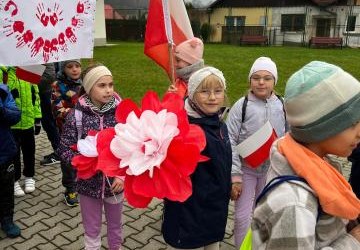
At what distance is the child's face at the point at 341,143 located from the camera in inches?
55.2

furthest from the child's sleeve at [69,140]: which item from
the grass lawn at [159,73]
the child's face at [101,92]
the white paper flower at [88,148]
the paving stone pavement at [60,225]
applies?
the grass lawn at [159,73]

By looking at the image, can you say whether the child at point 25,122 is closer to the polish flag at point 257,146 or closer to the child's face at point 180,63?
the child's face at point 180,63

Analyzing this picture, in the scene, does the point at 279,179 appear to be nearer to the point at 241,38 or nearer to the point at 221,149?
the point at 221,149

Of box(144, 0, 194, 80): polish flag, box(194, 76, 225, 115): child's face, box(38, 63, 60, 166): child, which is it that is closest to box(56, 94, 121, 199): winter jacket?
box(144, 0, 194, 80): polish flag

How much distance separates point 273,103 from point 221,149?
0.94 metres

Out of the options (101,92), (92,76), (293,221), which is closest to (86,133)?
(101,92)

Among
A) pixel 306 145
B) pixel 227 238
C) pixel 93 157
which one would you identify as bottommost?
pixel 227 238

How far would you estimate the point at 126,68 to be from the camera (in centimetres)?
1562

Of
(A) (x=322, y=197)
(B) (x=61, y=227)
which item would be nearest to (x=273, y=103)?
(A) (x=322, y=197)

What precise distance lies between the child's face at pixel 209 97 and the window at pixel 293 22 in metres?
32.6

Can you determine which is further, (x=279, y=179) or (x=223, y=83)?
(x=223, y=83)

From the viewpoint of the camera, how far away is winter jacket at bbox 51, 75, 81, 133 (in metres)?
4.06

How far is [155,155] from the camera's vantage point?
5.70 ft

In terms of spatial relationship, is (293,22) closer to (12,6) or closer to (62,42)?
(62,42)
